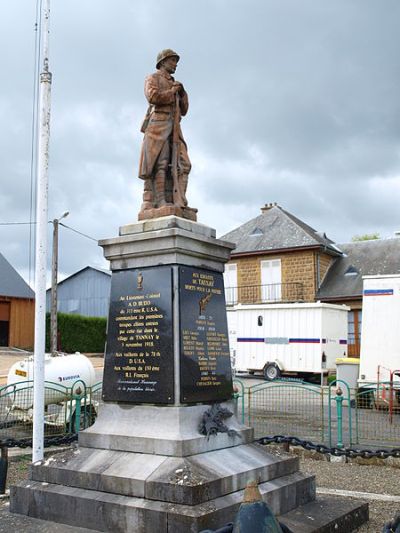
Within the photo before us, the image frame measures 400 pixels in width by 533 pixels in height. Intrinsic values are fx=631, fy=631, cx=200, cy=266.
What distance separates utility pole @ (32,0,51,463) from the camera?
7281mm

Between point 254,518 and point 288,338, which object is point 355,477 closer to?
point 254,518

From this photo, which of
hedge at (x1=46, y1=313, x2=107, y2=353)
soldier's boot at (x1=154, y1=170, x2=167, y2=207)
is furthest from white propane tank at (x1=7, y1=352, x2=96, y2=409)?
hedge at (x1=46, y1=313, x2=107, y2=353)

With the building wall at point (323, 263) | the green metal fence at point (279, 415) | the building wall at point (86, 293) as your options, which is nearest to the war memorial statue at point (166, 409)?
the green metal fence at point (279, 415)

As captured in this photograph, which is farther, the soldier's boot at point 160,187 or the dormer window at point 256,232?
the dormer window at point 256,232

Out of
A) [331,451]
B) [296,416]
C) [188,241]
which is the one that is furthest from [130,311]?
[296,416]

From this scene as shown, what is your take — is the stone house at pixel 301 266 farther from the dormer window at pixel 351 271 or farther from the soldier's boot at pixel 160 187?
the soldier's boot at pixel 160 187

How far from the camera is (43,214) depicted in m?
7.68

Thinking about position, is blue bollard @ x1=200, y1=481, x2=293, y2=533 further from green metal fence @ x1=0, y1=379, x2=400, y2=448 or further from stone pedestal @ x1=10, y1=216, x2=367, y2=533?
green metal fence @ x1=0, y1=379, x2=400, y2=448

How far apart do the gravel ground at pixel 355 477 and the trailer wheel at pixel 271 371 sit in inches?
583

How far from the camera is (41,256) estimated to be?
24.9ft

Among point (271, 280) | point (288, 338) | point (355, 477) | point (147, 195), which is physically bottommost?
point (355, 477)

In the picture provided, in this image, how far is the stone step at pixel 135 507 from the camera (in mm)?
5113

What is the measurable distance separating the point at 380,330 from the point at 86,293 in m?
34.7

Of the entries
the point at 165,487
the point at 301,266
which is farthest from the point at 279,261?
the point at 165,487
